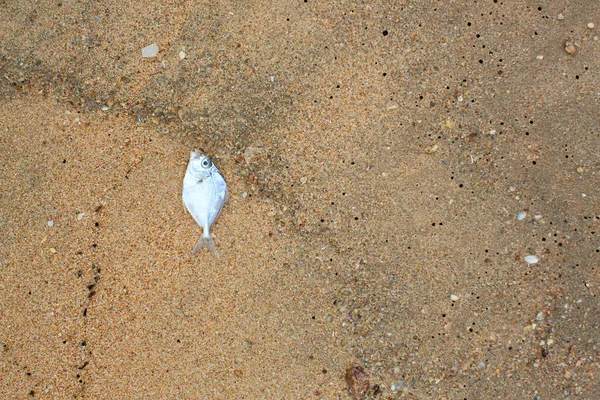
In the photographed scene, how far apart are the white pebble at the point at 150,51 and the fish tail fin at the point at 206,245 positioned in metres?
1.38

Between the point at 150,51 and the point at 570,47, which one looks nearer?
the point at 570,47

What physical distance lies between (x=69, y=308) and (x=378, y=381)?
2.27 metres

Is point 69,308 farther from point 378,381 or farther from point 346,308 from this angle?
point 378,381

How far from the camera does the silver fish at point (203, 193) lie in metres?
2.53

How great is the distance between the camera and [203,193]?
8.29 feet

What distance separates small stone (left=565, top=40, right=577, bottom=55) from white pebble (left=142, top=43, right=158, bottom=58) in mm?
2913

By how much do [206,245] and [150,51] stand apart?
148 cm

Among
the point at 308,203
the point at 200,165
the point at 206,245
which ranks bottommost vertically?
the point at 206,245

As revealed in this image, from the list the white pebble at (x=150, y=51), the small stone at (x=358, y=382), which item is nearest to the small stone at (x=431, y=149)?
the small stone at (x=358, y=382)

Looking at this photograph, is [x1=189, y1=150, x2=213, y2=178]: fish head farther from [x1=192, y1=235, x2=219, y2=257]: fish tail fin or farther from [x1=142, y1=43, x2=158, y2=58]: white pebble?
[x1=142, y1=43, x2=158, y2=58]: white pebble

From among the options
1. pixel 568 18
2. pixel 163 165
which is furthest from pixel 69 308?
pixel 568 18

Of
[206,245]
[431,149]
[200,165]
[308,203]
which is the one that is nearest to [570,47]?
[431,149]

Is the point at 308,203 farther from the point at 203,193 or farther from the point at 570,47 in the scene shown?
the point at 570,47

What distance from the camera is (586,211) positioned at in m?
2.49
